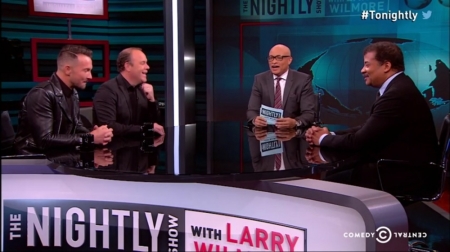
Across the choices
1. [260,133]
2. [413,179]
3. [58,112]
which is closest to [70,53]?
[58,112]

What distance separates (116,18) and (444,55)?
124 inches

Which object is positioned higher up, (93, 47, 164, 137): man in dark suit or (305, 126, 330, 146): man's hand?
(93, 47, 164, 137): man in dark suit

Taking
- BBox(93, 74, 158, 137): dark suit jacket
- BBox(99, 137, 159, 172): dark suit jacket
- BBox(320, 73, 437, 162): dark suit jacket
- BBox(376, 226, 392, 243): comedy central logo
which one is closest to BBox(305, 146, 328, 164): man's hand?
BBox(320, 73, 437, 162): dark suit jacket

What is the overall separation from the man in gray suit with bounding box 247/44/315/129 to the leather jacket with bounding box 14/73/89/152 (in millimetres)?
1465

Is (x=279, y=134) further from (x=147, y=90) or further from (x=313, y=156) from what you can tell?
(x=147, y=90)

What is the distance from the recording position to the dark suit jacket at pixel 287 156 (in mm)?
1994

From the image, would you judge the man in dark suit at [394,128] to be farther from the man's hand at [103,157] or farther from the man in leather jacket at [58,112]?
the man in leather jacket at [58,112]

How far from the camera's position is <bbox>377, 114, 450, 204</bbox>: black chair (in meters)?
2.56

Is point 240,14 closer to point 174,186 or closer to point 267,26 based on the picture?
point 267,26

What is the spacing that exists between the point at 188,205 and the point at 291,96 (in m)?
2.17

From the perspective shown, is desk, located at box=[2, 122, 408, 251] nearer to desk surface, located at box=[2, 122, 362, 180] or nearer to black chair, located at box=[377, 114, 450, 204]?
desk surface, located at box=[2, 122, 362, 180]

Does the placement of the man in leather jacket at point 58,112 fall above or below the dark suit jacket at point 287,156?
above

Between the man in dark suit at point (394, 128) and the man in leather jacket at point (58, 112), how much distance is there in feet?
3.95

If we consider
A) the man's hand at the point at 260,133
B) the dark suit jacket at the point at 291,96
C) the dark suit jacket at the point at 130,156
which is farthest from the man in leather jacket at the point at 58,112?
the dark suit jacket at the point at 291,96
